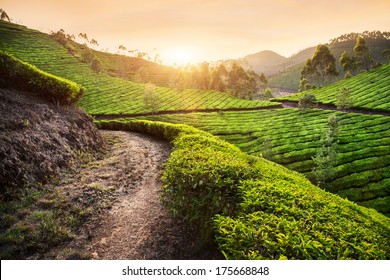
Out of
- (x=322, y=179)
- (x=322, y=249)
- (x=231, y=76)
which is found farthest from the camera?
(x=231, y=76)

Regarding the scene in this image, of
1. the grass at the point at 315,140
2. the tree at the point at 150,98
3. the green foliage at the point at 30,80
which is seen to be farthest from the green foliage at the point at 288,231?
the tree at the point at 150,98

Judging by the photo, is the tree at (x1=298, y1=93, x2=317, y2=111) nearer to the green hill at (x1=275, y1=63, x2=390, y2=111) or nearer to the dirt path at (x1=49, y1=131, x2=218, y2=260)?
the green hill at (x1=275, y1=63, x2=390, y2=111)

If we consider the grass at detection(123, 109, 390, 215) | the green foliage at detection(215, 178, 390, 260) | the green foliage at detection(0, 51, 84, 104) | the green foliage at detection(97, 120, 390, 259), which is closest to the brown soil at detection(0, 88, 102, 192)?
the green foliage at detection(0, 51, 84, 104)

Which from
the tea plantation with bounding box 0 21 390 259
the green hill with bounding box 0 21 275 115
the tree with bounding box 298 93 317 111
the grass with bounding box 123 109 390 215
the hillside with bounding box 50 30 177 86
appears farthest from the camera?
the hillside with bounding box 50 30 177 86

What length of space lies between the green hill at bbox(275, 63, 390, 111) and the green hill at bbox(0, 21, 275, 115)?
16163mm

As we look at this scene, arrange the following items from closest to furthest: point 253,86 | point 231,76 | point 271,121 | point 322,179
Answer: point 322,179
point 271,121
point 231,76
point 253,86

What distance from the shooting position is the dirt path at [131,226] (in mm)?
6844

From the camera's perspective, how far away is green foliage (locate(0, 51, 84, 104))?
45.8 feet

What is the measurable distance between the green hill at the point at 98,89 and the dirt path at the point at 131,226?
46571 mm

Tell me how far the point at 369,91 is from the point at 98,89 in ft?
238

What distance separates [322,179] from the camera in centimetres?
2572

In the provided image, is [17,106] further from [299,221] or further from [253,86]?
[253,86]

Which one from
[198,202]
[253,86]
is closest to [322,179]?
[198,202]
